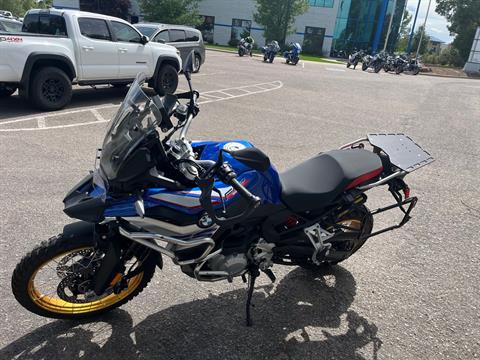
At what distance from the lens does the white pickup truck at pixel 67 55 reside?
7.97 meters

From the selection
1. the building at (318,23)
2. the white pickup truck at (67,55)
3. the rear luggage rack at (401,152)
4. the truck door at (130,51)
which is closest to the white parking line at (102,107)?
the white pickup truck at (67,55)

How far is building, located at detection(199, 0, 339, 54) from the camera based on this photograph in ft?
160

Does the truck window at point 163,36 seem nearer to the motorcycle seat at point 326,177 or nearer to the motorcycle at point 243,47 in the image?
the motorcycle seat at point 326,177

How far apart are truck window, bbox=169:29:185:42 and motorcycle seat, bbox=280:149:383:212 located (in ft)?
42.1

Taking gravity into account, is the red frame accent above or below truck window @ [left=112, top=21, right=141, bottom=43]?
below

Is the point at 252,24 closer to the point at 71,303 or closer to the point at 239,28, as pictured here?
the point at 239,28

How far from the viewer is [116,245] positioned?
2633 millimetres

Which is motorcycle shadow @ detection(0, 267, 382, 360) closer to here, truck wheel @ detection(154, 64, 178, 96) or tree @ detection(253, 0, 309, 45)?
truck wheel @ detection(154, 64, 178, 96)

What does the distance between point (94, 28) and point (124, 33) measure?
2.86 ft

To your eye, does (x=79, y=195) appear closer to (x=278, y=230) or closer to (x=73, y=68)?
(x=278, y=230)

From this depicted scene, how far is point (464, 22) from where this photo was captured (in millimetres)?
50062

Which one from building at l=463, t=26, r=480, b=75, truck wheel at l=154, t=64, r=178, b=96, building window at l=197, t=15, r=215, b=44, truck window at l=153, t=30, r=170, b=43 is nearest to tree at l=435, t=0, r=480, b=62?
building at l=463, t=26, r=480, b=75

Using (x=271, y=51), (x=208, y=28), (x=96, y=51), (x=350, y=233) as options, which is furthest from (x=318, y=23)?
(x=350, y=233)

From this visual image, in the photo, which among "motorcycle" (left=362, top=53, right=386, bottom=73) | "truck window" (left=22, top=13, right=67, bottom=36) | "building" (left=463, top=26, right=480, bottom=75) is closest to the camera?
"truck window" (left=22, top=13, right=67, bottom=36)
